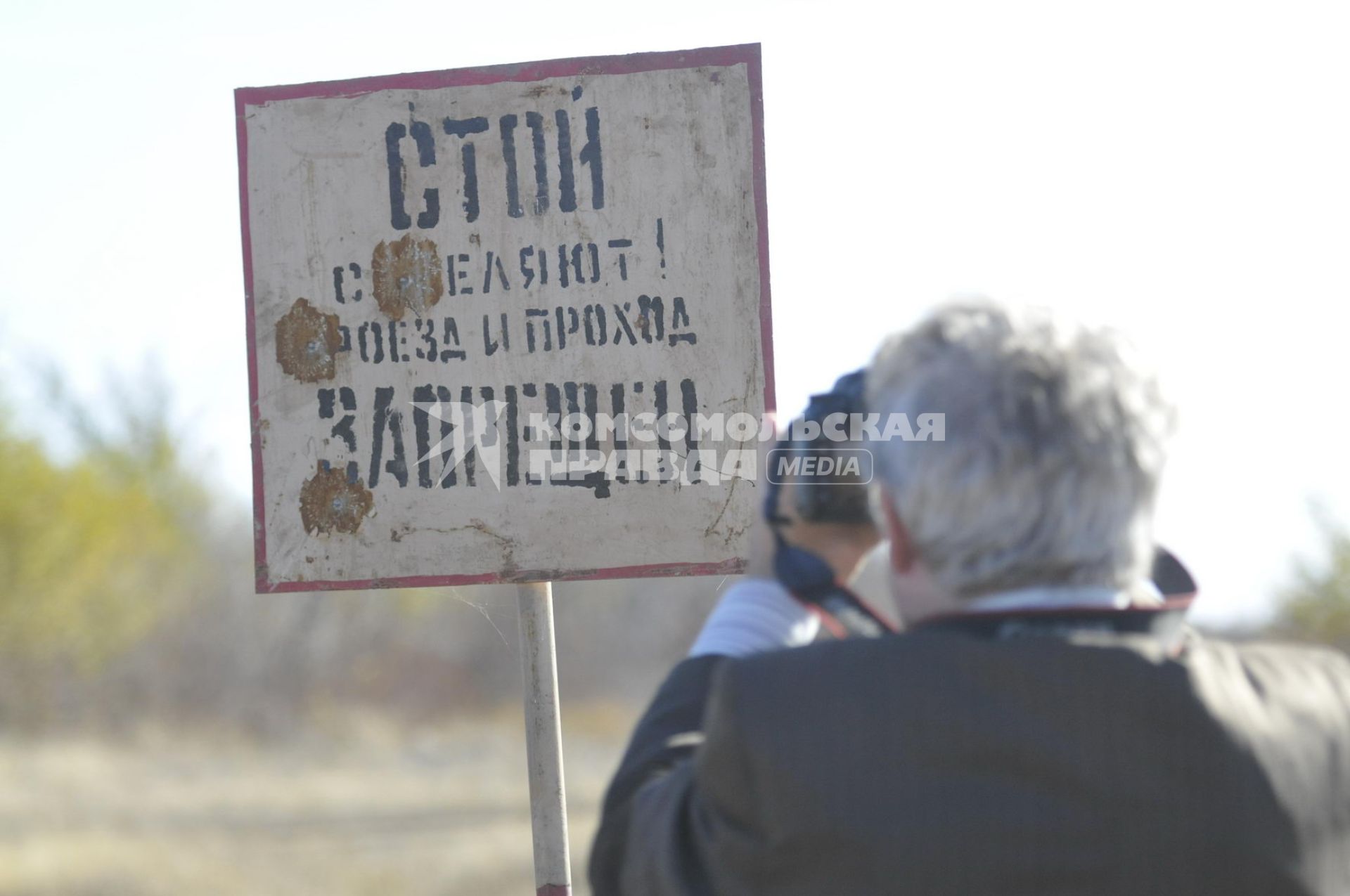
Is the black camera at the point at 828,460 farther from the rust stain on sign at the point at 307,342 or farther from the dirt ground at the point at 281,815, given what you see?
the dirt ground at the point at 281,815

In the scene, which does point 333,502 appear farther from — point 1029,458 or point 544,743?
point 1029,458

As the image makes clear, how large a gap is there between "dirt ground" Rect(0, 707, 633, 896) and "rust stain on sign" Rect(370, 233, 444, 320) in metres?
2.82

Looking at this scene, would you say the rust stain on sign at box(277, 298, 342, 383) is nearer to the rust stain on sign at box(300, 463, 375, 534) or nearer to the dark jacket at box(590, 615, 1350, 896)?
the rust stain on sign at box(300, 463, 375, 534)

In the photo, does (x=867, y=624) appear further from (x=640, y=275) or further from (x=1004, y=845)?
(x=640, y=275)

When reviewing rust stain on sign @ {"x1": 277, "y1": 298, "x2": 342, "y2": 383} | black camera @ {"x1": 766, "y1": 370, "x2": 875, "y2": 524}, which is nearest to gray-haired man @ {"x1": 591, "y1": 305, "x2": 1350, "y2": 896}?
black camera @ {"x1": 766, "y1": 370, "x2": 875, "y2": 524}

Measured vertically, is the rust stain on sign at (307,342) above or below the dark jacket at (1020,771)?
above

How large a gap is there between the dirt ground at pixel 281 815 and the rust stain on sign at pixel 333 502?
2636 millimetres

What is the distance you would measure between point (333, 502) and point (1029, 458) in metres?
1.51

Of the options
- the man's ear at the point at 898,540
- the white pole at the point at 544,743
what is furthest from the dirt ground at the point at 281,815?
the man's ear at the point at 898,540

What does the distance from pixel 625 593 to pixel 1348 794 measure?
3373 cm

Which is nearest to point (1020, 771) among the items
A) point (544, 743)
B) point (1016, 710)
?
point (1016, 710)

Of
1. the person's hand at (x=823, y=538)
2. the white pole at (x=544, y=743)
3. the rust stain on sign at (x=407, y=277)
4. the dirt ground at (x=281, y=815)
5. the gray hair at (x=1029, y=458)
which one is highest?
the rust stain on sign at (x=407, y=277)

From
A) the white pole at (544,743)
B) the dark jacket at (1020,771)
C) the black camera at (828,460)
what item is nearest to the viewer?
the dark jacket at (1020,771)

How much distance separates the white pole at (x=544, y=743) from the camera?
233 cm
